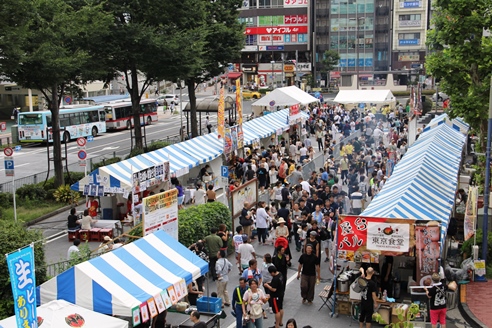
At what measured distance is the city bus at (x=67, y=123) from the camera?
42406 mm

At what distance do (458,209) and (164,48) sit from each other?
17.0 meters

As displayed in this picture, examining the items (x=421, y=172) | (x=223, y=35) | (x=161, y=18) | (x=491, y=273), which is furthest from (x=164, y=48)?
(x=491, y=273)

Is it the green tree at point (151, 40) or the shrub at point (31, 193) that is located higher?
the green tree at point (151, 40)

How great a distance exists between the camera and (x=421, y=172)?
2038 cm

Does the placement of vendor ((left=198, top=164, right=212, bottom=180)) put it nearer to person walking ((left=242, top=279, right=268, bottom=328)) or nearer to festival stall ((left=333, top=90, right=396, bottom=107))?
person walking ((left=242, top=279, right=268, bottom=328))

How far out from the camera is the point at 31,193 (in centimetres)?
2633

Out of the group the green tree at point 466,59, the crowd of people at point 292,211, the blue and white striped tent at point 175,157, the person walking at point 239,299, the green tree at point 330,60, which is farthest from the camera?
the green tree at point 330,60

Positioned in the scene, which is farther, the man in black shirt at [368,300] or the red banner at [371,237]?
the red banner at [371,237]

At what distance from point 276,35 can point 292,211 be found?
71.1 metres

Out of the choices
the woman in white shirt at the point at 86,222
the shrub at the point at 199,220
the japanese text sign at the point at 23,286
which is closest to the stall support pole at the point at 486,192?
the shrub at the point at 199,220

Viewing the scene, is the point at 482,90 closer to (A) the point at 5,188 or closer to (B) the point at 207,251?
(B) the point at 207,251

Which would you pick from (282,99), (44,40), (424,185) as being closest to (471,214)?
(424,185)

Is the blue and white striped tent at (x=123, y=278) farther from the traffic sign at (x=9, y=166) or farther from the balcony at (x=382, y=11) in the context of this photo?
the balcony at (x=382, y=11)

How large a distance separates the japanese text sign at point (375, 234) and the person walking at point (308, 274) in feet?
2.84
